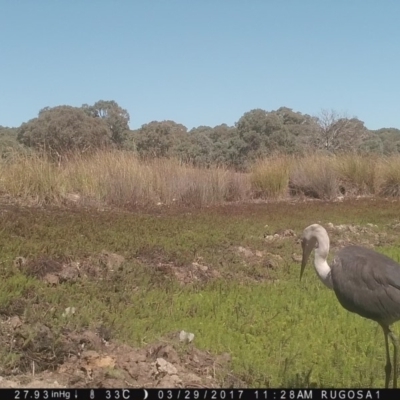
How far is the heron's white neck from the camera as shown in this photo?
498 centimetres

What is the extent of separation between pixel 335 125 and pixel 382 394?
1311 inches

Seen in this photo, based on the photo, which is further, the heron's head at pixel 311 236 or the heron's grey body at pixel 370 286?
the heron's head at pixel 311 236

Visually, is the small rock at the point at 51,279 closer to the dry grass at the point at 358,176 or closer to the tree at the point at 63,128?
the dry grass at the point at 358,176

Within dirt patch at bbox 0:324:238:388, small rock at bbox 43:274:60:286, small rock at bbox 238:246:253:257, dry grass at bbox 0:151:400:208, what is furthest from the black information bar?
dry grass at bbox 0:151:400:208

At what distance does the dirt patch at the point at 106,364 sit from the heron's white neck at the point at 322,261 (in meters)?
1.04

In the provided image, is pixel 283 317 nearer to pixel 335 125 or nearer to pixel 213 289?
pixel 213 289

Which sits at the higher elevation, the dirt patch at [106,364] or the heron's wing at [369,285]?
the heron's wing at [369,285]

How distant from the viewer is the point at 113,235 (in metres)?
9.31

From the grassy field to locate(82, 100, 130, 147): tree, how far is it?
80.7ft

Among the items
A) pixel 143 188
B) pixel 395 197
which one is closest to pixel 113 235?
pixel 143 188

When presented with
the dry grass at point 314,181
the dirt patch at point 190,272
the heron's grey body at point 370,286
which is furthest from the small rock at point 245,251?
the dry grass at point 314,181

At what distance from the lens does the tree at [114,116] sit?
116ft

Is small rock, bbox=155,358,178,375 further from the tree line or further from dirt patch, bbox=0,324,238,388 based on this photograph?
the tree line

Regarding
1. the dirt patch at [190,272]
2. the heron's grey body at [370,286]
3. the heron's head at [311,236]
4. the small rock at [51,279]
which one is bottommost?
the dirt patch at [190,272]
